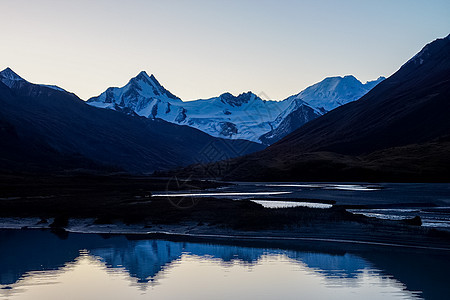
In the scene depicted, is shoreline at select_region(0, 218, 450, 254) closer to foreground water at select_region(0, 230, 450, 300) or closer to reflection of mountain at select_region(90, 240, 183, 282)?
foreground water at select_region(0, 230, 450, 300)

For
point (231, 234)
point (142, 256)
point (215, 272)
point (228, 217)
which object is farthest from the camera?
point (228, 217)

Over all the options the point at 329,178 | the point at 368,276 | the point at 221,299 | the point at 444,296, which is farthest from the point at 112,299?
the point at 329,178

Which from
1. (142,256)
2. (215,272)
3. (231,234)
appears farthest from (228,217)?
(215,272)

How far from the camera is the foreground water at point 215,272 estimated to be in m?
30.6

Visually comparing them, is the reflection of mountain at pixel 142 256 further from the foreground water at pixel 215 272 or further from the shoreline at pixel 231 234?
the shoreline at pixel 231 234

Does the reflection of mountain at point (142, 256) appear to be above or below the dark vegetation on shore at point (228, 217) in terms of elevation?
below

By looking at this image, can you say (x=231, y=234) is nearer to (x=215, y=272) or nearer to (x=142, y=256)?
(x=142, y=256)

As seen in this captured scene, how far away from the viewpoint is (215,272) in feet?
119

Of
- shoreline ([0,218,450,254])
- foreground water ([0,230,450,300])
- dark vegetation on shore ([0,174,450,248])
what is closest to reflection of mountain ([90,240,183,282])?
foreground water ([0,230,450,300])

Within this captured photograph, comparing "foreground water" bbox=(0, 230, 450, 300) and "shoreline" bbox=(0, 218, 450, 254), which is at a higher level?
"shoreline" bbox=(0, 218, 450, 254)

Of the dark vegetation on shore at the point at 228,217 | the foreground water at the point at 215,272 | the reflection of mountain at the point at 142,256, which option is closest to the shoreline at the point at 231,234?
the dark vegetation on shore at the point at 228,217

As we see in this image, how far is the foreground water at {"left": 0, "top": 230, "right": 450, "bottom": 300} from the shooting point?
30562 mm

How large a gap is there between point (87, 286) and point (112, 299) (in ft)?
13.5

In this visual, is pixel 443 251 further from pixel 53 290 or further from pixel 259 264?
pixel 53 290
